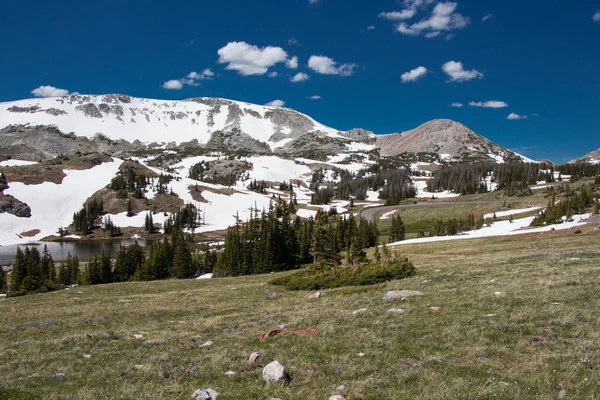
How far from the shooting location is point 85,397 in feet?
30.1

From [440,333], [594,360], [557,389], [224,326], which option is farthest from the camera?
[224,326]

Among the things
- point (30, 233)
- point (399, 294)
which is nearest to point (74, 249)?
point (30, 233)

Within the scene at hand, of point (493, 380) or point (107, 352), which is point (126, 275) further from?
point (493, 380)

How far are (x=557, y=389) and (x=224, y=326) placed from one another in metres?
15.3

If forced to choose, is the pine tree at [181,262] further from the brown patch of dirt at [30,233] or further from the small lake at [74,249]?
the brown patch of dirt at [30,233]

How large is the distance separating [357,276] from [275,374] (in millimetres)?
23357

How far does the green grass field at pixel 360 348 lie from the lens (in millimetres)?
9008

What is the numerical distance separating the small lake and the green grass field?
126291 mm

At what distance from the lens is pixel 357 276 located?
1270 inches

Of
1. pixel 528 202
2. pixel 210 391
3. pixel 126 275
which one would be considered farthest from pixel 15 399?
pixel 528 202

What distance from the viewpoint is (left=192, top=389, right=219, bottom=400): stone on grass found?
8.60m

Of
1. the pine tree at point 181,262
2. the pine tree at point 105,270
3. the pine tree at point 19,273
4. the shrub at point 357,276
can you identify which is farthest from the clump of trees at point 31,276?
the shrub at point 357,276

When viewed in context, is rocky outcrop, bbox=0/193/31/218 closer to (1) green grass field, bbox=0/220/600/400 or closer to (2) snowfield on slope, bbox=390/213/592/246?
(2) snowfield on slope, bbox=390/213/592/246

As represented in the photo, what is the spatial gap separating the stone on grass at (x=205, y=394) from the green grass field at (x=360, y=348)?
0.21 meters
